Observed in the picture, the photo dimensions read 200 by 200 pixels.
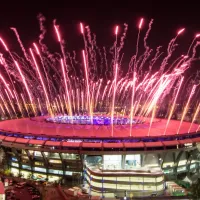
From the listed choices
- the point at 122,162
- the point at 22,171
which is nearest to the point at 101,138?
the point at 122,162

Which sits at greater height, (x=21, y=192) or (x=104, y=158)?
(x=104, y=158)

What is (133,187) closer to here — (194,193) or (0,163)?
(194,193)

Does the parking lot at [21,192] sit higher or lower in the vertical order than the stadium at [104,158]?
lower

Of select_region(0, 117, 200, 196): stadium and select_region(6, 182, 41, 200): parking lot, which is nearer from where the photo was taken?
select_region(6, 182, 41, 200): parking lot

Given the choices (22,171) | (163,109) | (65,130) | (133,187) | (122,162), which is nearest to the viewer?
(133,187)

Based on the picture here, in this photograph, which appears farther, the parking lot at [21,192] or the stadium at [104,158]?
the stadium at [104,158]

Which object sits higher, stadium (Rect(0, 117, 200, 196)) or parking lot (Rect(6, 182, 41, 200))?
stadium (Rect(0, 117, 200, 196))

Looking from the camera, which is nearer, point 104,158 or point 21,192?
point 21,192

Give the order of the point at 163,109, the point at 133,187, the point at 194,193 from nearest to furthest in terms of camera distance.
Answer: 1. the point at 194,193
2. the point at 133,187
3. the point at 163,109
